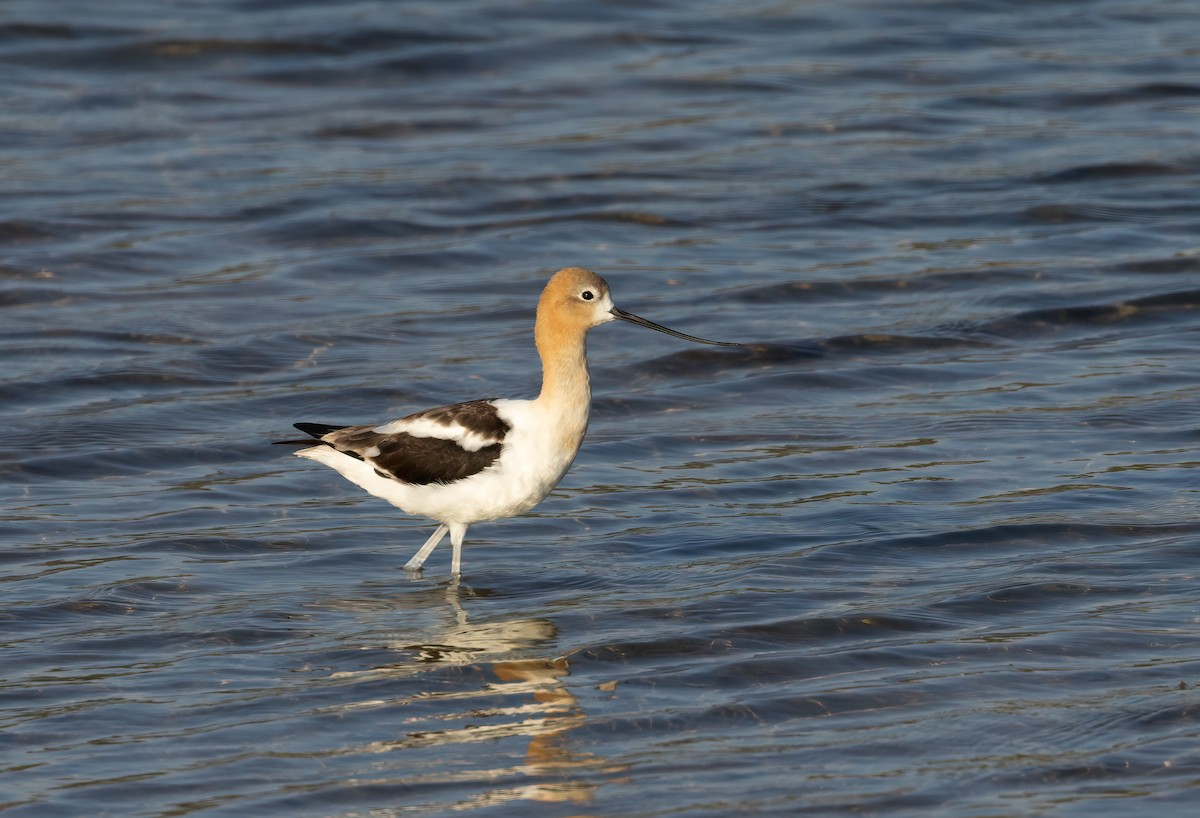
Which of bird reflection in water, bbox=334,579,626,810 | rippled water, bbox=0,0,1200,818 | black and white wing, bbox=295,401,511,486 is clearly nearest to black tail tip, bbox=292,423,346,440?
black and white wing, bbox=295,401,511,486

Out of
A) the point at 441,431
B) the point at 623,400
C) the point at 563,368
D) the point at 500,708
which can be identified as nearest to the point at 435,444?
the point at 441,431

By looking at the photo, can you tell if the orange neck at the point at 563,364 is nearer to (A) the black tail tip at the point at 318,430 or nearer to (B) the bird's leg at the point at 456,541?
(B) the bird's leg at the point at 456,541

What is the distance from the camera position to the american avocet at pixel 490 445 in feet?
29.9

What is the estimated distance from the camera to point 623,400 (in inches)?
490

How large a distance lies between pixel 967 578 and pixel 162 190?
10393mm

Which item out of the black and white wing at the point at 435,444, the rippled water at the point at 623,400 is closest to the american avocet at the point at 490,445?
the black and white wing at the point at 435,444

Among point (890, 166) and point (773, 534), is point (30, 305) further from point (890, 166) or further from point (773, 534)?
point (890, 166)

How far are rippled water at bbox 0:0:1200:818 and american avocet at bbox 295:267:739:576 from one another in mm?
471

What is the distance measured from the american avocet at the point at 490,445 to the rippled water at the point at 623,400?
47 cm

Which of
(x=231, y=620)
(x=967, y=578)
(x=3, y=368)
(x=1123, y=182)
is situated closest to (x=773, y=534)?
(x=967, y=578)

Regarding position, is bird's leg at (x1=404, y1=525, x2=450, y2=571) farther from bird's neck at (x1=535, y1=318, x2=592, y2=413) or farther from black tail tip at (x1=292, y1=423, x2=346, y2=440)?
bird's neck at (x1=535, y1=318, x2=592, y2=413)

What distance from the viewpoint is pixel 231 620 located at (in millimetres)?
8641

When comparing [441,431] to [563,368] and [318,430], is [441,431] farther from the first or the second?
[318,430]

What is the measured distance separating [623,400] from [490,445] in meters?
3.37
